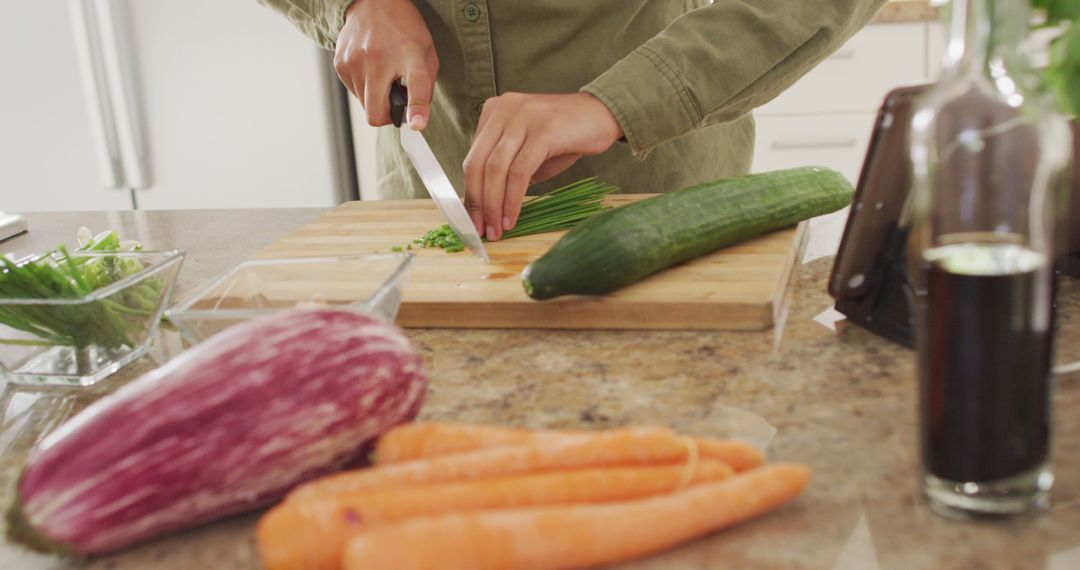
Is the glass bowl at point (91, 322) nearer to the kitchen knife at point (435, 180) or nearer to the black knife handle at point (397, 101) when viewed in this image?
the kitchen knife at point (435, 180)

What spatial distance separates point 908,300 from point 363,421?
55 cm

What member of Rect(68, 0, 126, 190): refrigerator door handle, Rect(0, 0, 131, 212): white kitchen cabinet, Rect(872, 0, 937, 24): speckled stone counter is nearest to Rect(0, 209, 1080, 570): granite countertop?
Rect(872, 0, 937, 24): speckled stone counter

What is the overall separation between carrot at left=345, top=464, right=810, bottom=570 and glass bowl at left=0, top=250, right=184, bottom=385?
0.50 m

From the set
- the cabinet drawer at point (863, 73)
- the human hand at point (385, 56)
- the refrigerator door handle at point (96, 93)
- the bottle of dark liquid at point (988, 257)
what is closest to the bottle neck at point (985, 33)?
the bottle of dark liquid at point (988, 257)

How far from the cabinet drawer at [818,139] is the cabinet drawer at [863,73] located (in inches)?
1.1

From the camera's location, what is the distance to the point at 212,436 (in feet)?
2.09

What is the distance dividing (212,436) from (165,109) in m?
2.92

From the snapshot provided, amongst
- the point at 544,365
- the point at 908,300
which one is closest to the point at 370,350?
the point at 544,365

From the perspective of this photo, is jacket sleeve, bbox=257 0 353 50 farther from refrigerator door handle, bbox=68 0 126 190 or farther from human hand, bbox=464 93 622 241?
refrigerator door handle, bbox=68 0 126 190

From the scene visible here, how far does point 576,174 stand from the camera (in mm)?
1754


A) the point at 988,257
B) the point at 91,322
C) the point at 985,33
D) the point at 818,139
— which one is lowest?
the point at 818,139

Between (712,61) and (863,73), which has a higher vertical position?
(712,61)

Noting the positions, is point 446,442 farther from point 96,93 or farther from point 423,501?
point 96,93

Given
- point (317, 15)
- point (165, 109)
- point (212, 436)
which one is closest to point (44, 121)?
point (165, 109)
